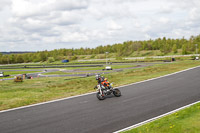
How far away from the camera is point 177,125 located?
7.34m

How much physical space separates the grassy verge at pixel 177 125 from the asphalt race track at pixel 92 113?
1112mm

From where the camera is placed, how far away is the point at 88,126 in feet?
28.0

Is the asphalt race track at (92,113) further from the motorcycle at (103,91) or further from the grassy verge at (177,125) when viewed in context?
the grassy verge at (177,125)

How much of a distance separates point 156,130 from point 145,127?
614 millimetres

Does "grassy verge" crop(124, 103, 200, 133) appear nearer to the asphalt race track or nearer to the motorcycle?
the asphalt race track

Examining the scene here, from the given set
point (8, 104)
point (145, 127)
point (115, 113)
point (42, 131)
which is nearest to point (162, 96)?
point (115, 113)

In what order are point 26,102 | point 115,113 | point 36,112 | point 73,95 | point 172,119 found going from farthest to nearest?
point 73,95, point 26,102, point 36,112, point 115,113, point 172,119

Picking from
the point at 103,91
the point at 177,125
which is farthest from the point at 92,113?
the point at 177,125

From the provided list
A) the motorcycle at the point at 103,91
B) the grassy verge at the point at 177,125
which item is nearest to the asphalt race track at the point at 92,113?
the motorcycle at the point at 103,91

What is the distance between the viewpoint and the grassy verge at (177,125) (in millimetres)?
6880

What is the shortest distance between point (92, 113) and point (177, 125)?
4.41 metres

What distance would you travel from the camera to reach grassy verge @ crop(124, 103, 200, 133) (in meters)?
6.88

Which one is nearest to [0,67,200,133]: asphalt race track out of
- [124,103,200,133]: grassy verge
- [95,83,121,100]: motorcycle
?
[95,83,121,100]: motorcycle

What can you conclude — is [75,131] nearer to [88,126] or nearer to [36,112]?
[88,126]
